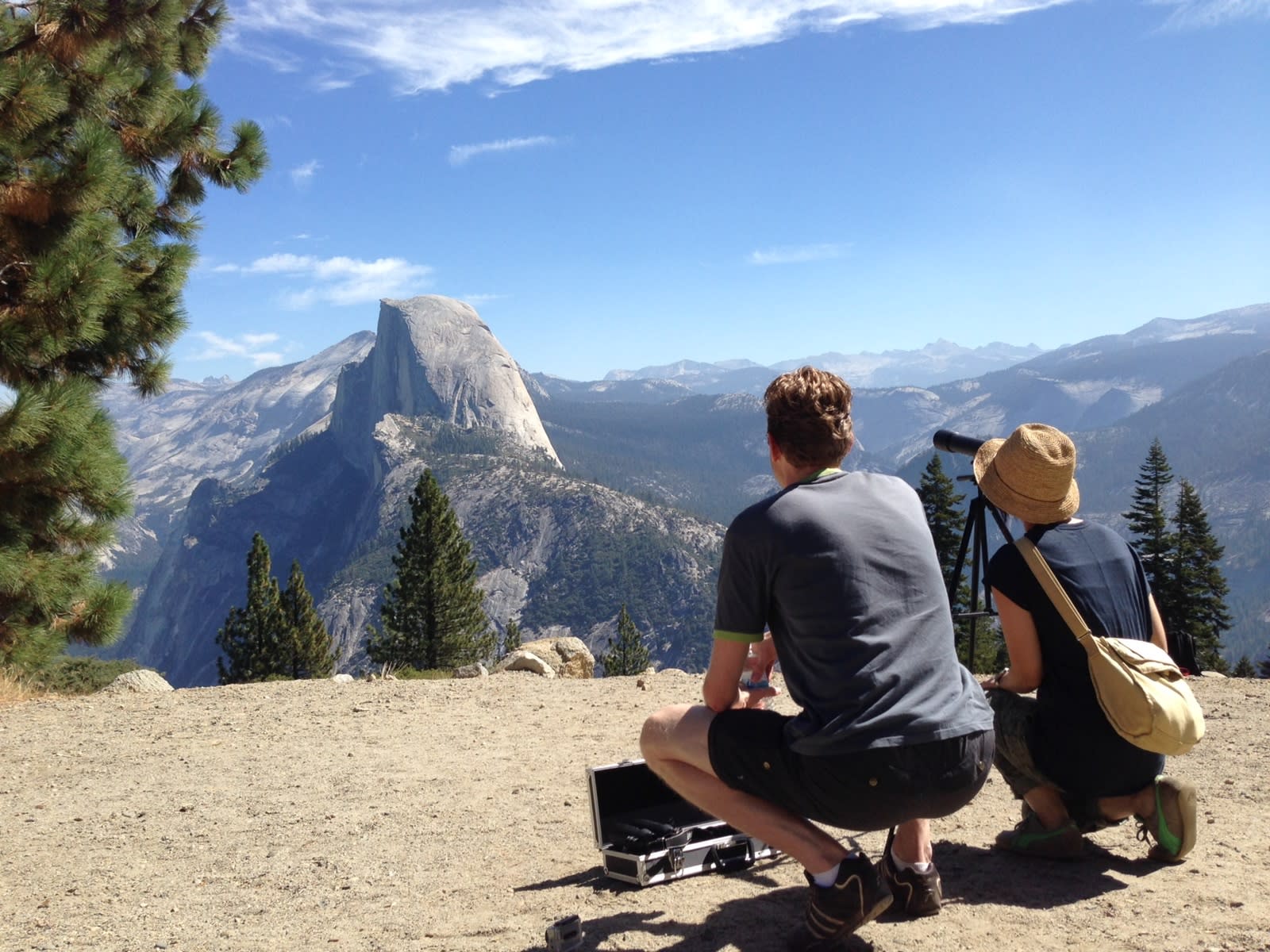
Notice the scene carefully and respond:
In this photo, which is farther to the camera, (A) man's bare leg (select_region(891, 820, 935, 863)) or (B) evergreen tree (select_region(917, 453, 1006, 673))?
(B) evergreen tree (select_region(917, 453, 1006, 673))

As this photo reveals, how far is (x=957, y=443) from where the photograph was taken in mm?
4500

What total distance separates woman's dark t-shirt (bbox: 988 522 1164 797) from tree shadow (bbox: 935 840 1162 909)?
368 mm

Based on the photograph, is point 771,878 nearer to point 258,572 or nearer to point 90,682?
point 90,682

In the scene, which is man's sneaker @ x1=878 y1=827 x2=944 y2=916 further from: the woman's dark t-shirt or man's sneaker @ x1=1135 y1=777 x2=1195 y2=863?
man's sneaker @ x1=1135 y1=777 x2=1195 y2=863

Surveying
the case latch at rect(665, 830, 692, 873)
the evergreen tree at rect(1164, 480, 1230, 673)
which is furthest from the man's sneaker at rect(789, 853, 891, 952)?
the evergreen tree at rect(1164, 480, 1230, 673)

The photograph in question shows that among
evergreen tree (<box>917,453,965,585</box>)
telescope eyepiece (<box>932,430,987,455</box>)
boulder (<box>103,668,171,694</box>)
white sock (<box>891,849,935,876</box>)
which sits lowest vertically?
evergreen tree (<box>917,453,965,585</box>)

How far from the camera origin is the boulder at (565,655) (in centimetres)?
1445

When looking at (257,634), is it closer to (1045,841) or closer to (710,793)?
(1045,841)

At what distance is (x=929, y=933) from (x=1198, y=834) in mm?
1993

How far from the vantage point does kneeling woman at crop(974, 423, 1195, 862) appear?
147 inches

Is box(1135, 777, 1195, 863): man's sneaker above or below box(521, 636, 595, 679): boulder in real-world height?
above

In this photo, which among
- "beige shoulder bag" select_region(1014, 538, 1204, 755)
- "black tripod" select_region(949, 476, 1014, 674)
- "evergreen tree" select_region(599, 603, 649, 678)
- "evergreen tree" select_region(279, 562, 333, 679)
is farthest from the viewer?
"evergreen tree" select_region(599, 603, 649, 678)

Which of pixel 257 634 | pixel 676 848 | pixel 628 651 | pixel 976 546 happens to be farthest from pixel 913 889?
pixel 628 651

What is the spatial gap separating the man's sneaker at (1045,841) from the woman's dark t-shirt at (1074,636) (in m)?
0.30
